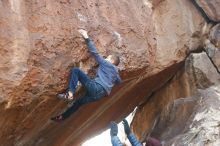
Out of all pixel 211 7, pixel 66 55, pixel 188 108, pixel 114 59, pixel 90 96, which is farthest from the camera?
pixel 211 7

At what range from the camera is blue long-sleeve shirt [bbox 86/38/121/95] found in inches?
331

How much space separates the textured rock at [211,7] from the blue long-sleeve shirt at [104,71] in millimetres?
4887

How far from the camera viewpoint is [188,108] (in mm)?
10961

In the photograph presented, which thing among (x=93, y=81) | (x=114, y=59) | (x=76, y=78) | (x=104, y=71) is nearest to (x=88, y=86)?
(x=93, y=81)

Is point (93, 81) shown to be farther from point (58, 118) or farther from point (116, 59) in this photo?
point (58, 118)

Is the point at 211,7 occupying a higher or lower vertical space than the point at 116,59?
higher

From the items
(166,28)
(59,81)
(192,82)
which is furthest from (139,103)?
(59,81)

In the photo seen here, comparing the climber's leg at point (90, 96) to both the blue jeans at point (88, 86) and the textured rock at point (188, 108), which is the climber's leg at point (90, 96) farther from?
the textured rock at point (188, 108)

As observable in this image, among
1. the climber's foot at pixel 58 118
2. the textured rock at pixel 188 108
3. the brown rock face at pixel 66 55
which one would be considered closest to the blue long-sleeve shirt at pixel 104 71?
the brown rock face at pixel 66 55

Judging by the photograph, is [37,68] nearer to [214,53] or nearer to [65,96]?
[65,96]

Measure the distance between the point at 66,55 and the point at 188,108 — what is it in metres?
4.01

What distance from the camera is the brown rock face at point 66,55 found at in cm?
787

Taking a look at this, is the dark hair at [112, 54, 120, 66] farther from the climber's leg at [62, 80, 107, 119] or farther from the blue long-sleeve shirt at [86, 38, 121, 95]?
the climber's leg at [62, 80, 107, 119]

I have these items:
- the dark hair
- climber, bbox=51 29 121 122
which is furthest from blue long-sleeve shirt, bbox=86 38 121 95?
the dark hair
